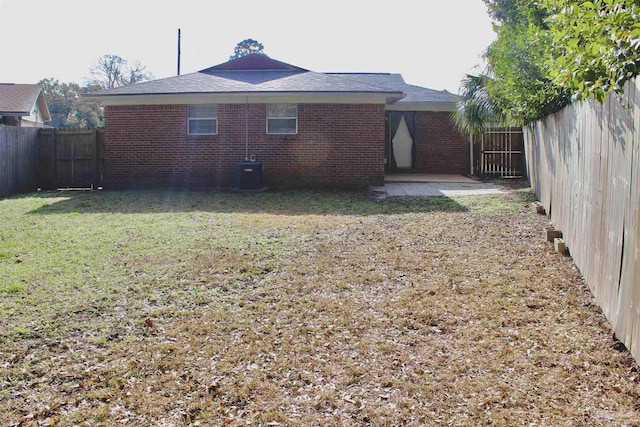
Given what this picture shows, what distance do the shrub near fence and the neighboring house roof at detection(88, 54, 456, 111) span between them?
235cm

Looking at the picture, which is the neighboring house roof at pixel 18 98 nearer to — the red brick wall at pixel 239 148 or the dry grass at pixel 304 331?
the red brick wall at pixel 239 148

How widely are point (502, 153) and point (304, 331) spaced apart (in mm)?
15876

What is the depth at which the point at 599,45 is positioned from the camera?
132 inches

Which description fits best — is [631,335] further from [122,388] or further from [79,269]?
[79,269]

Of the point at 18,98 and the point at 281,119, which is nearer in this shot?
the point at 281,119

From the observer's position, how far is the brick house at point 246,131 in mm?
15844

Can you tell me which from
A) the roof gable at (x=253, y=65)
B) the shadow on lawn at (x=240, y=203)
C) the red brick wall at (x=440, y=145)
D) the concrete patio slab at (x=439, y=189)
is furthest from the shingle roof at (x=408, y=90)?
the shadow on lawn at (x=240, y=203)

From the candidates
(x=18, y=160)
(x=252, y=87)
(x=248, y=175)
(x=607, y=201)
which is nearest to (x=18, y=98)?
(x=18, y=160)

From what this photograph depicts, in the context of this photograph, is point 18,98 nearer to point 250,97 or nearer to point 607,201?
point 250,97

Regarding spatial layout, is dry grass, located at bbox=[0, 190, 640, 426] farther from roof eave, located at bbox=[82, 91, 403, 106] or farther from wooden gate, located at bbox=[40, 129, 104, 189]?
wooden gate, located at bbox=[40, 129, 104, 189]

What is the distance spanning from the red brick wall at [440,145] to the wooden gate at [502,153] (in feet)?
3.41

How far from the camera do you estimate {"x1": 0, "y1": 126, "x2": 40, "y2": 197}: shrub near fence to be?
623 inches

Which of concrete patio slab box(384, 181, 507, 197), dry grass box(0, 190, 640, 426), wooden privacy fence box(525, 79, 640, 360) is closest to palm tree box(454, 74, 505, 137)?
concrete patio slab box(384, 181, 507, 197)

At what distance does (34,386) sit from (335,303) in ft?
8.93
